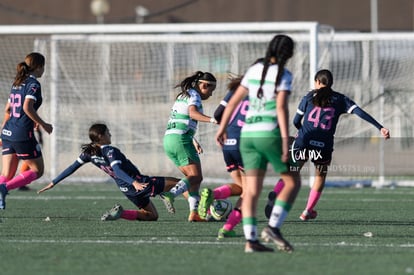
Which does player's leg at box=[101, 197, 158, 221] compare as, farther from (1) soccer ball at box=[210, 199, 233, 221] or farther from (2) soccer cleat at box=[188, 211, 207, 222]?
(1) soccer ball at box=[210, 199, 233, 221]

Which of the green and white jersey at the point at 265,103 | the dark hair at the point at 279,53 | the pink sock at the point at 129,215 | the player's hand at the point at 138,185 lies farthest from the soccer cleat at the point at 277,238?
the pink sock at the point at 129,215

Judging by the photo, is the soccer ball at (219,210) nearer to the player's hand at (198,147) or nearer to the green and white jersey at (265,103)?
the player's hand at (198,147)

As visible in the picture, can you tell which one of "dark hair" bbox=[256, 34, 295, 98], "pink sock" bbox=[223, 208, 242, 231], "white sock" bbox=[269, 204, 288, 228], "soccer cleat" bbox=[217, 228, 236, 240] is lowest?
"soccer cleat" bbox=[217, 228, 236, 240]

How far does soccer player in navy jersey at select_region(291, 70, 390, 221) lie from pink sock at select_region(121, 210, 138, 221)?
7.15ft

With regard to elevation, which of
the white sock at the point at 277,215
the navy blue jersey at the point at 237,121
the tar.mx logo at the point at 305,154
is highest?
the navy blue jersey at the point at 237,121

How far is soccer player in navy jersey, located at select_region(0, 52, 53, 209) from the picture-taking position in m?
13.7

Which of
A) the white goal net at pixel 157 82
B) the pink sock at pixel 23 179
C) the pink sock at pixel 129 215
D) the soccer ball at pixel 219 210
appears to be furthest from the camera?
the white goal net at pixel 157 82

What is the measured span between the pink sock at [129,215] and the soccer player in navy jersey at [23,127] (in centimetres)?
144

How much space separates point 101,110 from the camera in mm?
23922

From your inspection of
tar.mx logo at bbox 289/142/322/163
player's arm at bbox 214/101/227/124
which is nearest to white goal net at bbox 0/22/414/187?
tar.mx logo at bbox 289/142/322/163

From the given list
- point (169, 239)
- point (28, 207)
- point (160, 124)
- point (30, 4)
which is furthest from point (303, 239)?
point (30, 4)

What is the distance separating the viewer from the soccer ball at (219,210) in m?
13.6

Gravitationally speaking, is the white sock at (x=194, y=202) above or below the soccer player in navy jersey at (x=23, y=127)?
below

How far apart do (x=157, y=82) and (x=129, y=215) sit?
1031cm
